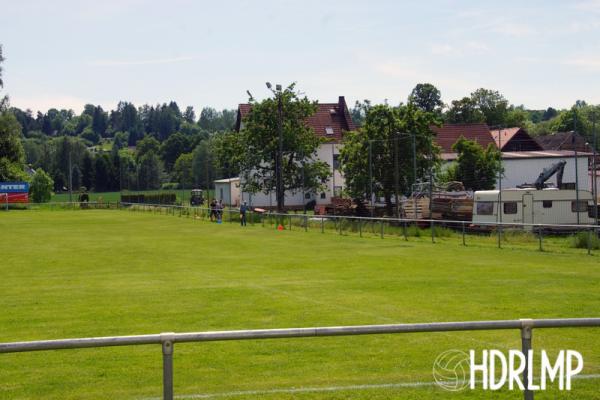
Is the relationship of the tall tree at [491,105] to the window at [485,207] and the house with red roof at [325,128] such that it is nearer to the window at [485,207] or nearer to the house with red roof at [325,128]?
the house with red roof at [325,128]

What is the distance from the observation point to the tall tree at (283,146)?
6241 centimetres

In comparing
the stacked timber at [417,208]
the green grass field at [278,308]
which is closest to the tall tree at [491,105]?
the stacked timber at [417,208]

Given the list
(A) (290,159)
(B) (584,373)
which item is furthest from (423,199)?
(B) (584,373)

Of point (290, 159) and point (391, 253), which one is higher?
point (290, 159)

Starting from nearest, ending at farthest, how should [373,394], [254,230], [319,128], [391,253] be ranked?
1. [373,394]
2. [391,253]
3. [254,230]
4. [319,128]

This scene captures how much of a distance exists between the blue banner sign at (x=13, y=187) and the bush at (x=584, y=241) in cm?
7165

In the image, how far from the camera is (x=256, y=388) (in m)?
8.93

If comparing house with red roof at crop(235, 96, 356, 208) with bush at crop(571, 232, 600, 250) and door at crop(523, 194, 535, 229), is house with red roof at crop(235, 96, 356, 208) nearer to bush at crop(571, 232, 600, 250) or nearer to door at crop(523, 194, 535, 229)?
door at crop(523, 194, 535, 229)

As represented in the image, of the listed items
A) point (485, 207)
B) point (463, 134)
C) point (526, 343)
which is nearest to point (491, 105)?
point (463, 134)

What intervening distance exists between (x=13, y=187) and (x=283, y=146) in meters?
38.7

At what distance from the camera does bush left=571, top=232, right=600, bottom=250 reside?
27047 mm

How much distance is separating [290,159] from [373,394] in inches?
2220

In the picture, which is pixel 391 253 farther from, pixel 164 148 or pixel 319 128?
pixel 164 148

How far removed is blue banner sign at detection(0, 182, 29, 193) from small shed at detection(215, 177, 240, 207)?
2128 centimetres
